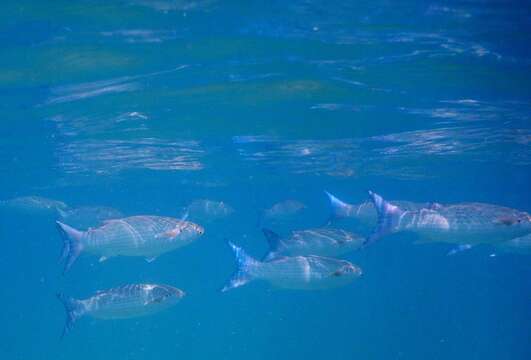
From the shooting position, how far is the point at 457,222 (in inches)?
424

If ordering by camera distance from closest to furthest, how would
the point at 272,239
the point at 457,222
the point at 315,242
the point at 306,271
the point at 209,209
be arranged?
the point at 457,222, the point at 306,271, the point at 272,239, the point at 315,242, the point at 209,209

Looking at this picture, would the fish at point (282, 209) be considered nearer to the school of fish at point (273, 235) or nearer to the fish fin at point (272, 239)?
the fish fin at point (272, 239)

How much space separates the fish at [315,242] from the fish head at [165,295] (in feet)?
9.11

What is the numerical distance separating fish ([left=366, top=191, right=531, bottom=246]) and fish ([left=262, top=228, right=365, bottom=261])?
2.41m

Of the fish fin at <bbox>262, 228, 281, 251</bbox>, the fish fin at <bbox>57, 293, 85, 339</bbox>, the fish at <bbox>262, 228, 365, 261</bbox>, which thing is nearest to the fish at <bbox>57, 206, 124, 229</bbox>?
the fish fin at <bbox>57, 293, 85, 339</bbox>

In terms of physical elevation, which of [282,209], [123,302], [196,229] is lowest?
[282,209]

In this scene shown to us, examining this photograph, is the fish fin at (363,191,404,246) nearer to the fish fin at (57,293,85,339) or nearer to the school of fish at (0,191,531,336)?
the school of fish at (0,191,531,336)

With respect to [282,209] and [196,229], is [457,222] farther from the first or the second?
[282,209]

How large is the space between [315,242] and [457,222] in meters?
3.91

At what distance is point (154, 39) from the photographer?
12477mm

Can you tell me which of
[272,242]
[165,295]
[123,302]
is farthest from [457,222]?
[123,302]

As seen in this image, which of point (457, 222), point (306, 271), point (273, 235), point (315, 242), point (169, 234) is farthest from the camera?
point (315, 242)

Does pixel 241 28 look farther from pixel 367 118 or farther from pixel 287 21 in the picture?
pixel 367 118

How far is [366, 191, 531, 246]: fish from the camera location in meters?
10.5
